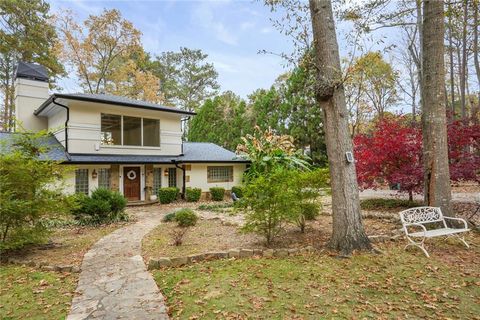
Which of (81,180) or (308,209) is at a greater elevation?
(81,180)

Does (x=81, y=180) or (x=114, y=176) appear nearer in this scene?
(x=81, y=180)

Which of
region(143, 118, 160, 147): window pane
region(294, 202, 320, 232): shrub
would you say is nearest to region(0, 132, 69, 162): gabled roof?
region(143, 118, 160, 147): window pane

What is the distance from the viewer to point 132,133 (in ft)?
47.1

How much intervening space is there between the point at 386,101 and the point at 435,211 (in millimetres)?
22472

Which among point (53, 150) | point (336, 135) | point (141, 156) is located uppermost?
point (53, 150)

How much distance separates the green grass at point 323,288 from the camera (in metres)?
3.13

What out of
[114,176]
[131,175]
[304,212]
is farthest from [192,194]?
[304,212]

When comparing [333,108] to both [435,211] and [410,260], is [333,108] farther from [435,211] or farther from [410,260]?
[435,211]

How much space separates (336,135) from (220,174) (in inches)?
452

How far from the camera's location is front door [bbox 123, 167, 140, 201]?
1316 cm

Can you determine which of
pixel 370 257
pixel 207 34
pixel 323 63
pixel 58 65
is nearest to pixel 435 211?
pixel 370 257

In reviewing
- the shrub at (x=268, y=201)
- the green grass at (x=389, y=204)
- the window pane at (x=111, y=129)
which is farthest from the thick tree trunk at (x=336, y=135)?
the window pane at (x=111, y=129)

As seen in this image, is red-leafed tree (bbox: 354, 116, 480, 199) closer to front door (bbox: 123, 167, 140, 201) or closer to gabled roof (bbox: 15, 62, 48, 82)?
front door (bbox: 123, 167, 140, 201)

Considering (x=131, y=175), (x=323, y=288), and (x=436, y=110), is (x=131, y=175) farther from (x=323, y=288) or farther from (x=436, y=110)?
(x=436, y=110)
